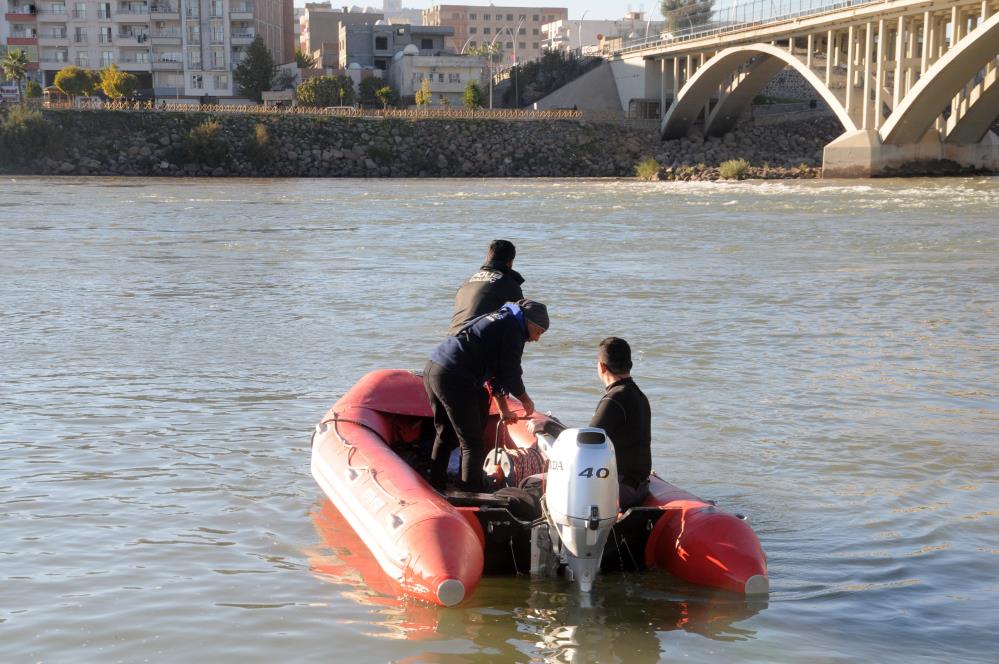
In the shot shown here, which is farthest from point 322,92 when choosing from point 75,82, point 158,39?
point 75,82

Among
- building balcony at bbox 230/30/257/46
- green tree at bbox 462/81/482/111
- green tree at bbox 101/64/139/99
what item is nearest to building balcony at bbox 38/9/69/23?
green tree at bbox 101/64/139/99

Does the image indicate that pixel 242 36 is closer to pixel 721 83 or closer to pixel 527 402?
pixel 721 83

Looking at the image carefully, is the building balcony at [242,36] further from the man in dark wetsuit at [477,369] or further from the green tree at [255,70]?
the man in dark wetsuit at [477,369]

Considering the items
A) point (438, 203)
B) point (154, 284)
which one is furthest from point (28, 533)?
point (438, 203)

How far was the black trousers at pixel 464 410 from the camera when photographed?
622 cm

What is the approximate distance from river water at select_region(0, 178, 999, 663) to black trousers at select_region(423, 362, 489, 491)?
2.31ft

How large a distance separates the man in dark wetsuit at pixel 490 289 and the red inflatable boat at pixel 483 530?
0.68m

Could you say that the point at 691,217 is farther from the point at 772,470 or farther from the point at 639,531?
the point at 639,531

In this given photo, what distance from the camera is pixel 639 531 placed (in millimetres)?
5805

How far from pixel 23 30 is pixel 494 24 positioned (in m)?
85.7

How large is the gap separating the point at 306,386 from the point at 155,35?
243ft

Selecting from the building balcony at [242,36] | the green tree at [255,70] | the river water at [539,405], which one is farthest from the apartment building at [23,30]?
the river water at [539,405]

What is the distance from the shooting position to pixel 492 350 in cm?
617

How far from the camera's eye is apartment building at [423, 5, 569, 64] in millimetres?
156625
